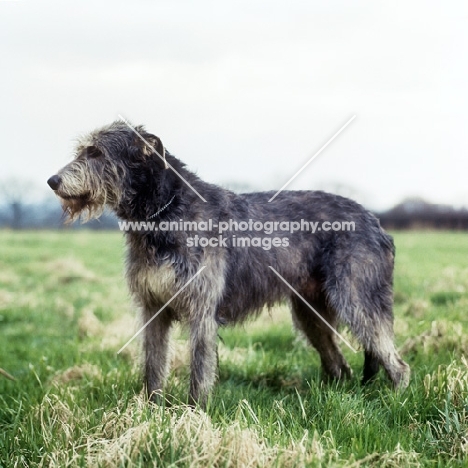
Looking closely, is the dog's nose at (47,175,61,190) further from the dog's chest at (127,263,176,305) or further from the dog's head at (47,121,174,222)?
the dog's chest at (127,263,176,305)

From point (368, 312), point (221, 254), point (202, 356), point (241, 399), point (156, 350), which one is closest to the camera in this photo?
point (241, 399)

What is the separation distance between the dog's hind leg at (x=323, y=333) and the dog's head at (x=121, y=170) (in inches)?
70.3

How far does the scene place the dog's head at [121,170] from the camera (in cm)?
479

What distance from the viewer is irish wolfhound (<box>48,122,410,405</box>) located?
4805mm

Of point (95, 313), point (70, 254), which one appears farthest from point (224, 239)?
point (70, 254)

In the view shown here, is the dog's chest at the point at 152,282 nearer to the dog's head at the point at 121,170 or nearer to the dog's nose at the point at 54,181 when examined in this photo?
the dog's head at the point at 121,170

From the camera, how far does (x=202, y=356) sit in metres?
4.81

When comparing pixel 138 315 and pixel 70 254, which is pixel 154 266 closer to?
pixel 138 315

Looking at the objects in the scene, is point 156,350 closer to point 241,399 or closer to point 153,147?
point 241,399

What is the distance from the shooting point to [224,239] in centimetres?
497

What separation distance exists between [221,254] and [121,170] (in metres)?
1.05

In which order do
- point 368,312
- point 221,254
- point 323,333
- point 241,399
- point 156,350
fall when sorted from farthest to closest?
point 323,333
point 368,312
point 156,350
point 221,254
point 241,399

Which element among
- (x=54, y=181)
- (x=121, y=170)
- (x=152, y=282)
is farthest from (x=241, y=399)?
(x=54, y=181)

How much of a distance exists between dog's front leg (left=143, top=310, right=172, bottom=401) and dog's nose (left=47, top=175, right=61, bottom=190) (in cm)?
129
